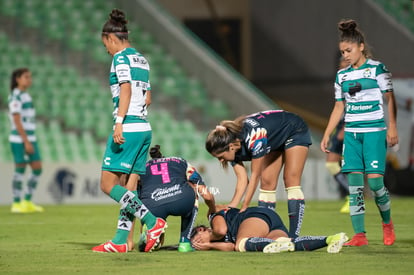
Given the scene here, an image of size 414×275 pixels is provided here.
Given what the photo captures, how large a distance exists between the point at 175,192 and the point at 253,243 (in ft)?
2.79

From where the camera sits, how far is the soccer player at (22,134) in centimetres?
1405

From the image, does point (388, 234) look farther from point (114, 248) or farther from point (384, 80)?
point (114, 248)

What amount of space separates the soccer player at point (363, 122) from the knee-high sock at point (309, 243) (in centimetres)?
89

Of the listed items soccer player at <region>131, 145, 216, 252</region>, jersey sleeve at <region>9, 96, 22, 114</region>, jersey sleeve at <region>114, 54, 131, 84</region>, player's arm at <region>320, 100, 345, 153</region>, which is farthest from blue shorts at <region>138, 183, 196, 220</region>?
jersey sleeve at <region>9, 96, 22, 114</region>

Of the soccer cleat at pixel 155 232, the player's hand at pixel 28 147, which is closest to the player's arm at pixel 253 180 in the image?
the soccer cleat at pixel 155 232

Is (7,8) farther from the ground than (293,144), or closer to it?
farther from the ground

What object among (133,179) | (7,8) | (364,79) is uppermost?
(7,8)

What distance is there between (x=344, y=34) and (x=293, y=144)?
1080 mm

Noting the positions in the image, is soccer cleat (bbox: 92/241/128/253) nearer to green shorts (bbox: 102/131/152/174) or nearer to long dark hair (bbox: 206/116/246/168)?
green shorts (bbox: 102/131/152/174)

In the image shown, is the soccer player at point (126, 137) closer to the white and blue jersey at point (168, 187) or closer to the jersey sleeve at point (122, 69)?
the jersey sleeve at point (122, 69)

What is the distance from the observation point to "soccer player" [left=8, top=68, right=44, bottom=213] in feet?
46.1

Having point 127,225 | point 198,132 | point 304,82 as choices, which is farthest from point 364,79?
point 304,82

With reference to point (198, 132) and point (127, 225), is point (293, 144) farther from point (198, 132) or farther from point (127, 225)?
point (198, 132)

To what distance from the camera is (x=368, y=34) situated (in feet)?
72.3
